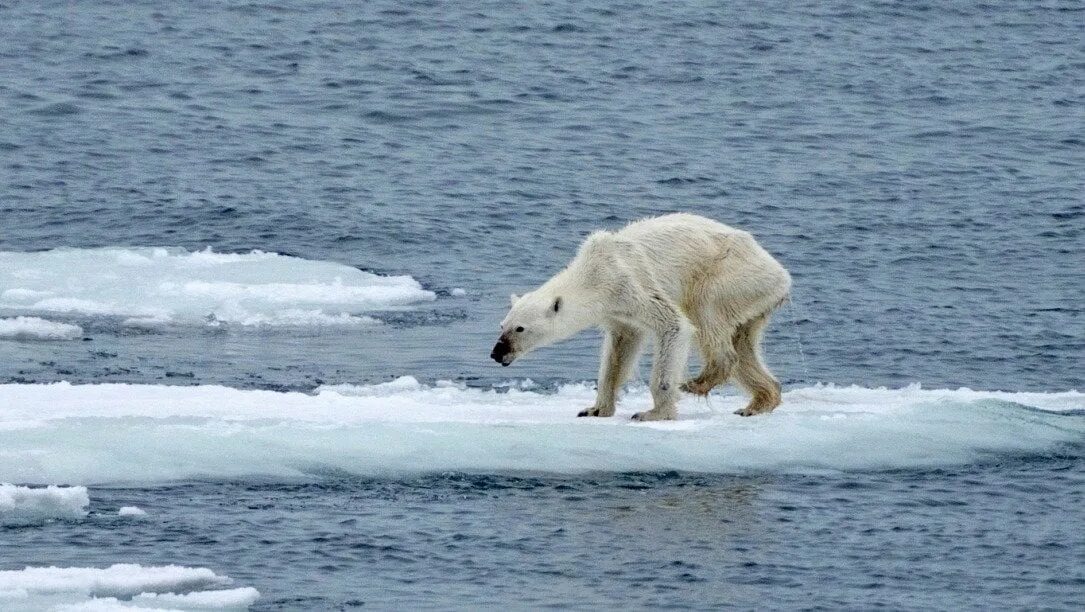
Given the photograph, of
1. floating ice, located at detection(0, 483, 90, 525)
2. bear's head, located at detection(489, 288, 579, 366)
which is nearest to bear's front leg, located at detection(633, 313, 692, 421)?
bear's head, located at detection(489, 288, 579, 366)

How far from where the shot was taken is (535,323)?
12328mm

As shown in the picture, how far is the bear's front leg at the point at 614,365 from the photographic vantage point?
499 inches

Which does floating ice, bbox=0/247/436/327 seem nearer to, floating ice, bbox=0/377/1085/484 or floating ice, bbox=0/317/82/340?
floating ice, bbox=0/317/82/340

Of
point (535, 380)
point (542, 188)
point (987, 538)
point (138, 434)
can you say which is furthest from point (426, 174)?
point (987, 538)

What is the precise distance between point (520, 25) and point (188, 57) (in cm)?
678

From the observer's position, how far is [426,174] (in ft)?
85.4

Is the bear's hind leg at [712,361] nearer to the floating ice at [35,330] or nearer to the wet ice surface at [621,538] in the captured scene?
the wet ice surface at [621,538]

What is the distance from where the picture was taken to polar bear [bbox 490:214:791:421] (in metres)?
12.4

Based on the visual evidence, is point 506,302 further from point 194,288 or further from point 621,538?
point 621,538

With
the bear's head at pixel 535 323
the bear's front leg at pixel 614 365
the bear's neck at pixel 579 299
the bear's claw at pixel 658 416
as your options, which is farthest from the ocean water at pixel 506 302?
the bear's neck at pixel 579 299

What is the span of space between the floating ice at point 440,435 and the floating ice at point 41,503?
46cm

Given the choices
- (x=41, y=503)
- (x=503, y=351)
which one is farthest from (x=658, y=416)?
(x=41, y=503)

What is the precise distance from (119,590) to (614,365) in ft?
14.1

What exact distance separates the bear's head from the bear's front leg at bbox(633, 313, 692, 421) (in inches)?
22.3
